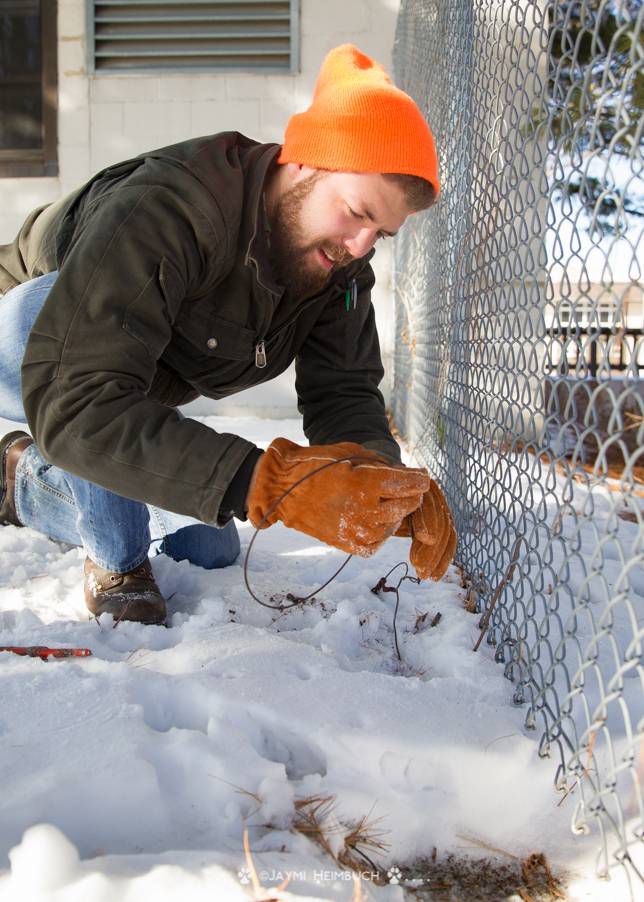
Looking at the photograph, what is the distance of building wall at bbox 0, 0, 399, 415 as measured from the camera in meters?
5.30

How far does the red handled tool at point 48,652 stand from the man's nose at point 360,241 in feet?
3.19

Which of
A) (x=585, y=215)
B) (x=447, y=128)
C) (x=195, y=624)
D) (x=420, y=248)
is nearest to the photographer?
(x=585, y=215)

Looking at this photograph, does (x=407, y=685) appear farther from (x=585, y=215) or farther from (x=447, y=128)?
(x=447, y=128)

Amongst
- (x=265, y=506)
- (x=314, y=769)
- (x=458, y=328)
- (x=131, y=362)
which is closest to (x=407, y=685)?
(x=314, y=769)

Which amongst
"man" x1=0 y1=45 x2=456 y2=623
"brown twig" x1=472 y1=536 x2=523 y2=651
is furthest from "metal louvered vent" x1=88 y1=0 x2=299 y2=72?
"brown twig" x1=472 y1=536 x2=523 y2=651

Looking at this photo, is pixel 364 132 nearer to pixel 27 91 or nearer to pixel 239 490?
pixel 239 490

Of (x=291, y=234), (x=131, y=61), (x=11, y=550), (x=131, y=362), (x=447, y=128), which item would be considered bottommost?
(x=11, y=550)

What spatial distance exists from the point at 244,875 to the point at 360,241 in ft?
3.80

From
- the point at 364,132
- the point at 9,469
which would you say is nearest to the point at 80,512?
the point at 9,469

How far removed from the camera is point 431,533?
1.59 metres

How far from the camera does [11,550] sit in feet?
7.88

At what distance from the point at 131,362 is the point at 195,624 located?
65cm

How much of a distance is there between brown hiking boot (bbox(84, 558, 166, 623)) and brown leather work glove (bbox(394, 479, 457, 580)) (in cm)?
66

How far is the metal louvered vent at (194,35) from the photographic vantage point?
5.32 m
